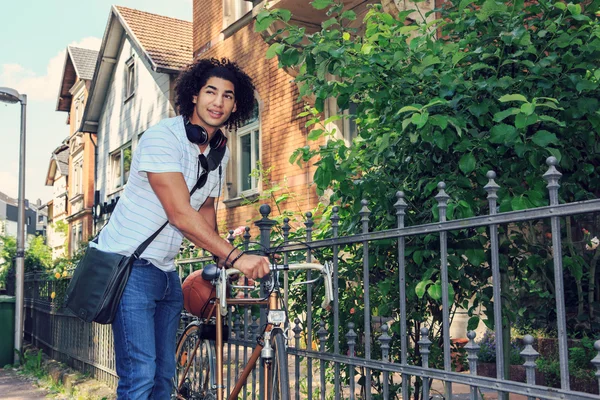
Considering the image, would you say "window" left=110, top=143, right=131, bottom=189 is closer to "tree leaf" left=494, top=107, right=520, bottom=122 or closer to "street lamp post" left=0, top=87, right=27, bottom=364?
"street lamp post" left=0, top=87, right=27, bottom=364

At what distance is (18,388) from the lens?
8836mm

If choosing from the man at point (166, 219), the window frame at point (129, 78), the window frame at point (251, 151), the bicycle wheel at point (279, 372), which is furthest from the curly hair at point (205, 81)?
the window frame at point (129, 78)

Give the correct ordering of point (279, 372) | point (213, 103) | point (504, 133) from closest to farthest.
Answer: point (504, 133)
point (279, 372)
point (213, 103)

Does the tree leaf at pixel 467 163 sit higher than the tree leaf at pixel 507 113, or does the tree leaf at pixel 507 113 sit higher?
the tree leaf at pixel 507 113

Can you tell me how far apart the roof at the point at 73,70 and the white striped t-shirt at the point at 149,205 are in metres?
28.1

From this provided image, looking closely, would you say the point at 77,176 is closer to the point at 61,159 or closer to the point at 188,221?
the point at 61,159

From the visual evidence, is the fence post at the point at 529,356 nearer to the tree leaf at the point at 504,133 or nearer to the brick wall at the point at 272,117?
the tree leaf at the point at 504,133

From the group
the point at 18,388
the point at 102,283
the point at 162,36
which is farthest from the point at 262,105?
the point at 102,283

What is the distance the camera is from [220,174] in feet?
12.1

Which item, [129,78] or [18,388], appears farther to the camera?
[129,78]

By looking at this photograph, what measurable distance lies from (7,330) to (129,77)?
12310 millimetres

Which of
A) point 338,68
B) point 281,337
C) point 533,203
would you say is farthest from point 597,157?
point 281,337

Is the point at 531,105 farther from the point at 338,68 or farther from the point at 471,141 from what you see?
the point at 338,68

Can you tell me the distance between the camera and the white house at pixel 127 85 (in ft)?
62.8
